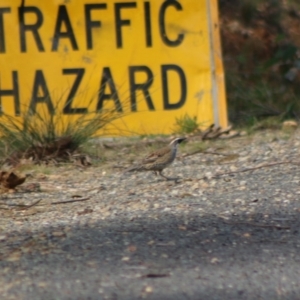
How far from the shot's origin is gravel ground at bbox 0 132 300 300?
4.77m

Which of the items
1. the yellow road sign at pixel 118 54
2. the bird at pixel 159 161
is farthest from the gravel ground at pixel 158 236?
the yellow road sign at pixel 118 54

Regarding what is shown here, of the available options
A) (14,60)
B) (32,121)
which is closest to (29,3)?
(14,60)

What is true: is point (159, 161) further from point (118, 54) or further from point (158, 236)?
point (118, 54)

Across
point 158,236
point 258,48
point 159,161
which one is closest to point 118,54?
point 159,161

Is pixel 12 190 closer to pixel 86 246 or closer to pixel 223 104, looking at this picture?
pixel 86 246

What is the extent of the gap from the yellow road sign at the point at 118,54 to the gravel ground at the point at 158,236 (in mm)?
2196

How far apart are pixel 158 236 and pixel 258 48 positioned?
854 centimetres

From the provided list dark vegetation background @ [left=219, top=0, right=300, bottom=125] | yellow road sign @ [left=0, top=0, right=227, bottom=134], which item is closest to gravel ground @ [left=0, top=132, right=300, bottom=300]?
yellow road sign @ [left=0, top=0, right=227, bottom=134]

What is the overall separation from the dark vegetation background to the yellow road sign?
2.09 m

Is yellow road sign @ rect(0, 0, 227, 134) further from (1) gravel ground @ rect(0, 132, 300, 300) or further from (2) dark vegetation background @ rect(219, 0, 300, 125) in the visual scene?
(1) gravel ground @ rect(0, 132, 300, 300)

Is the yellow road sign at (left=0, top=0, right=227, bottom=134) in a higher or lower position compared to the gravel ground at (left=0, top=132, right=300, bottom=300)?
higher

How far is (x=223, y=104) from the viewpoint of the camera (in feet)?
33.5

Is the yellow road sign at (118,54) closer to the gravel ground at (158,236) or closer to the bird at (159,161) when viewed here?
the gravel ground at (158,236)

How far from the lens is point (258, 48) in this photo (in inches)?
542
